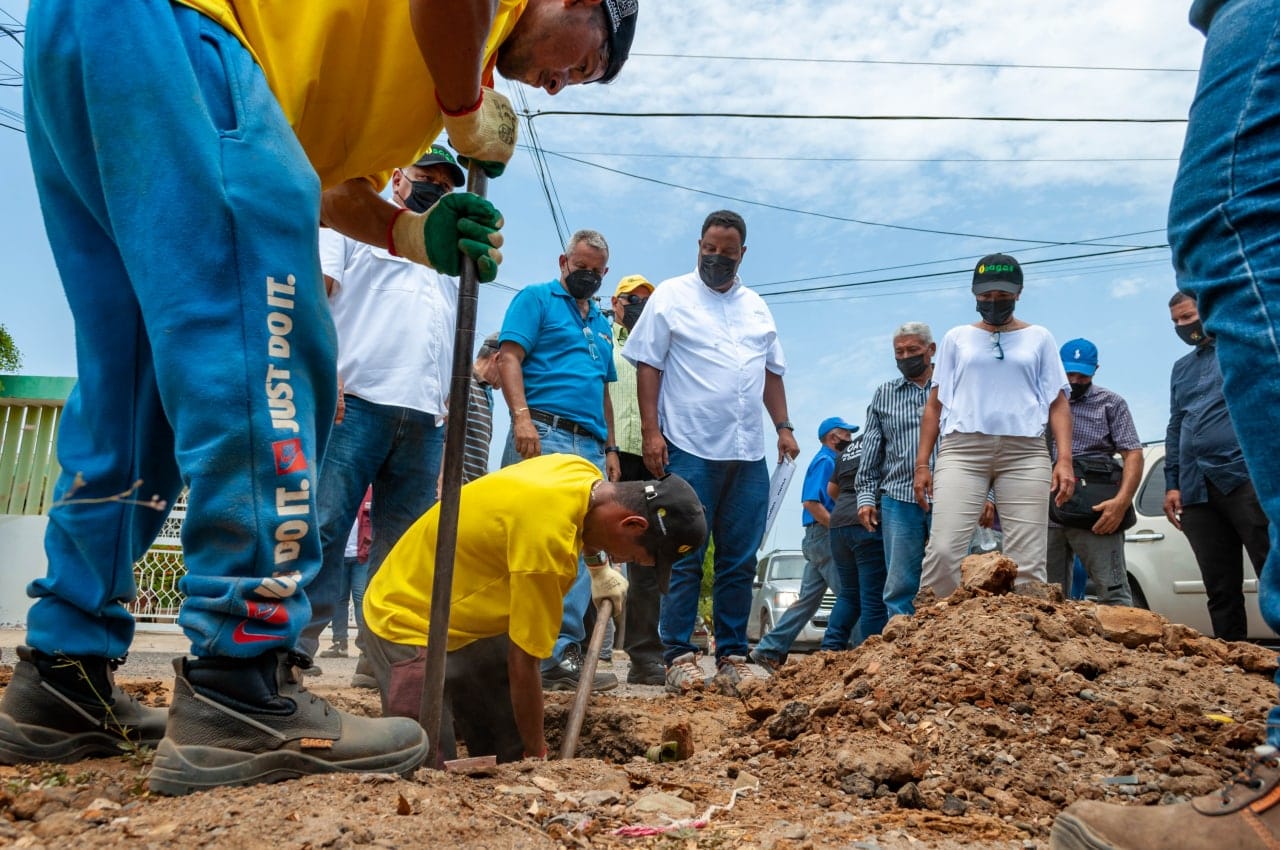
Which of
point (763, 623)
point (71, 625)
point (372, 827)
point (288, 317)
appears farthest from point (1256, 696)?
point (763, 623)

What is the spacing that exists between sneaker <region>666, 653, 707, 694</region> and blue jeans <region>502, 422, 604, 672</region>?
1.66 feet

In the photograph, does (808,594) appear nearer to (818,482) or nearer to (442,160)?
(818,482)

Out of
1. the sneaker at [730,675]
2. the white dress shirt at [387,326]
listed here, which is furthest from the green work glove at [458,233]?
the sneaker at [730,675]

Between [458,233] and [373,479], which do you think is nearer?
[458,233]

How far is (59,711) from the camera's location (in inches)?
81.9

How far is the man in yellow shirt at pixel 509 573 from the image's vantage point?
3.27 meters

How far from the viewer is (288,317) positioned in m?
1.83

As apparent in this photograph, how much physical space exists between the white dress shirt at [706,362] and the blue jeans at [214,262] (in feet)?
11.7

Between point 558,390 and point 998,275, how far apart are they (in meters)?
2.57

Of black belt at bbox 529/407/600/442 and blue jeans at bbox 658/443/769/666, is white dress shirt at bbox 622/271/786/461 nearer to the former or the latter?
blue jeans at bbox 658/443/769/666

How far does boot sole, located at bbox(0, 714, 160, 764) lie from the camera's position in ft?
6.72

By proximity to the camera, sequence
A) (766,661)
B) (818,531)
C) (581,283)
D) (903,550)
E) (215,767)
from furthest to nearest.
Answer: (818,531), (766,661), (903,550), (581,283), (215,767)

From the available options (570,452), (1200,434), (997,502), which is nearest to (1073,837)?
(570,452)

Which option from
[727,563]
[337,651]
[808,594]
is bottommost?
[337,651]
